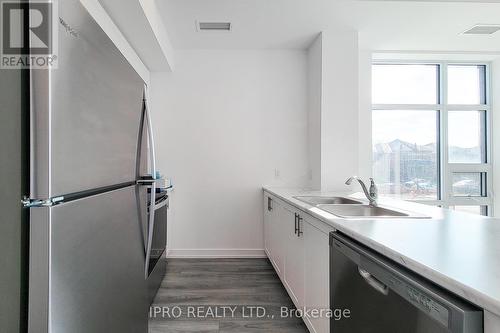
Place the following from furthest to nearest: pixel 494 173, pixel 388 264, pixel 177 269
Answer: pixel 494 173
pixel 177 269
pixel 388 264

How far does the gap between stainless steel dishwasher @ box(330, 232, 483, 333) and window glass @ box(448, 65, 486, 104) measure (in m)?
3.63

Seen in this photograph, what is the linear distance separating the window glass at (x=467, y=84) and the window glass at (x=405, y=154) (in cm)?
40

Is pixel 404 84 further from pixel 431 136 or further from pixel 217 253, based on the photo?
pixel 217 253

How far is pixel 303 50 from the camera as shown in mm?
3414

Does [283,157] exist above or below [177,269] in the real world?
above

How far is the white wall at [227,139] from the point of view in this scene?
3324 millimetres

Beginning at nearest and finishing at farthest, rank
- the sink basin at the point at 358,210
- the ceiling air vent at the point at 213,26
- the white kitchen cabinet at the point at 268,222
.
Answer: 1. the sink basin at the point at 358,210
2. the ceiling air vent at the point at 213,26
3. the white kitchen cabinet at the point at 268,222

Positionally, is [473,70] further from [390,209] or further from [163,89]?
[163,89]

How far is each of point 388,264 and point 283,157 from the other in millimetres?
2576

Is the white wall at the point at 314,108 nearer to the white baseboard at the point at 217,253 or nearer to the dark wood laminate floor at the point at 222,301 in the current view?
the white baseboard at the point at 217,253

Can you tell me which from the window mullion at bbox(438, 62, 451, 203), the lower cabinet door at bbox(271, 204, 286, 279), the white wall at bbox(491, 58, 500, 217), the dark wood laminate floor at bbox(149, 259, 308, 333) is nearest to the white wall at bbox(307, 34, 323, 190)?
the lower cabinet door at bbox(271, 204, 286, 279)

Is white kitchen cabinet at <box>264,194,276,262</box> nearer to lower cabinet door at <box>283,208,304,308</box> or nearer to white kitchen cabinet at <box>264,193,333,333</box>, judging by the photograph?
white kitchen cabinet at <box>264,193,333,333</box>

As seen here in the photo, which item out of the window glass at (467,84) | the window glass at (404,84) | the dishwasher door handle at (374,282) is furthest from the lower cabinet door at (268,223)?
the window glass at (467,84)

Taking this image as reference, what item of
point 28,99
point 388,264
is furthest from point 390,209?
point 28,99
